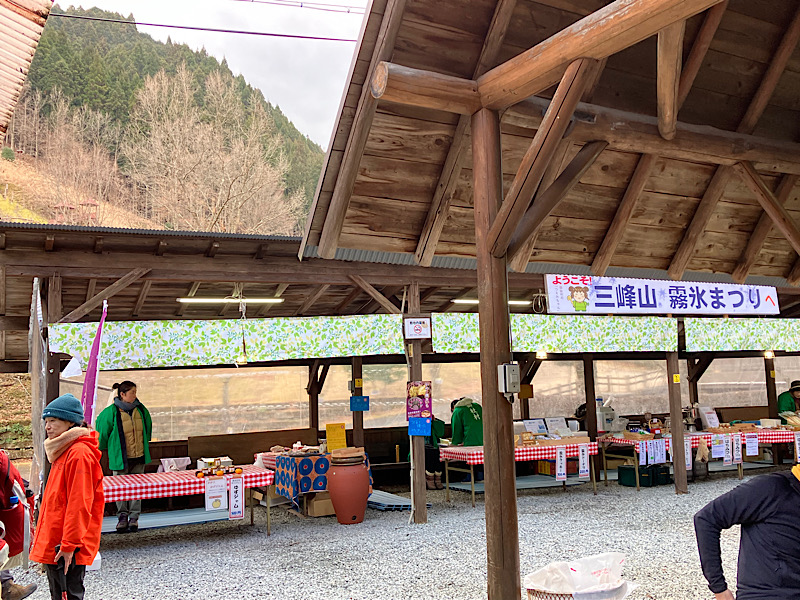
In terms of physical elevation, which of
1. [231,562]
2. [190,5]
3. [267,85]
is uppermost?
[190,5]

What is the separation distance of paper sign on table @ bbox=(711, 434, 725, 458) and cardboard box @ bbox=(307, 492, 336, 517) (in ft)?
19.7

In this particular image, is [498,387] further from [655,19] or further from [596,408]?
[596,408]

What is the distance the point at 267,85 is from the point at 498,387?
55834 mm

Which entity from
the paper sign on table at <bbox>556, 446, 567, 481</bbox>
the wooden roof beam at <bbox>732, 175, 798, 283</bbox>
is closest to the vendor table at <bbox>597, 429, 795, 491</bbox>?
the paper sign on table at <bbox>556, 446, 567, 481</bbox>

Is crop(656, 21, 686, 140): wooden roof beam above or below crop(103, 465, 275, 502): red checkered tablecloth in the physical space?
above

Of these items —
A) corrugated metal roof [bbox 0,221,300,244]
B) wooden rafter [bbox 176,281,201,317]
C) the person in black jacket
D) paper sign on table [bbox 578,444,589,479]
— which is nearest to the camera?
the person in black jacket

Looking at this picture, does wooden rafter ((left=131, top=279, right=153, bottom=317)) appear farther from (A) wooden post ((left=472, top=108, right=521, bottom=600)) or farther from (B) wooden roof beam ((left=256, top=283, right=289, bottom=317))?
(A) wooden post ((left=472, top=108, right=521, bottom=600))

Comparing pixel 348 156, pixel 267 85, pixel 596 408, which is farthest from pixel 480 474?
pixel 267 85

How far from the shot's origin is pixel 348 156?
537 centimetres

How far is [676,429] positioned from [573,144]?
19.4 feet

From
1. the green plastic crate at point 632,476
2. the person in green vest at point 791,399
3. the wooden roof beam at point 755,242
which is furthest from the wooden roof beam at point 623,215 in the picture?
the person in green vest at point 791,399

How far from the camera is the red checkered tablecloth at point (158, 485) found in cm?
728

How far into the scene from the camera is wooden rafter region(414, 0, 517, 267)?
4504 mm

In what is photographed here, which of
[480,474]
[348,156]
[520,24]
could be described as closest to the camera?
[520,24]
